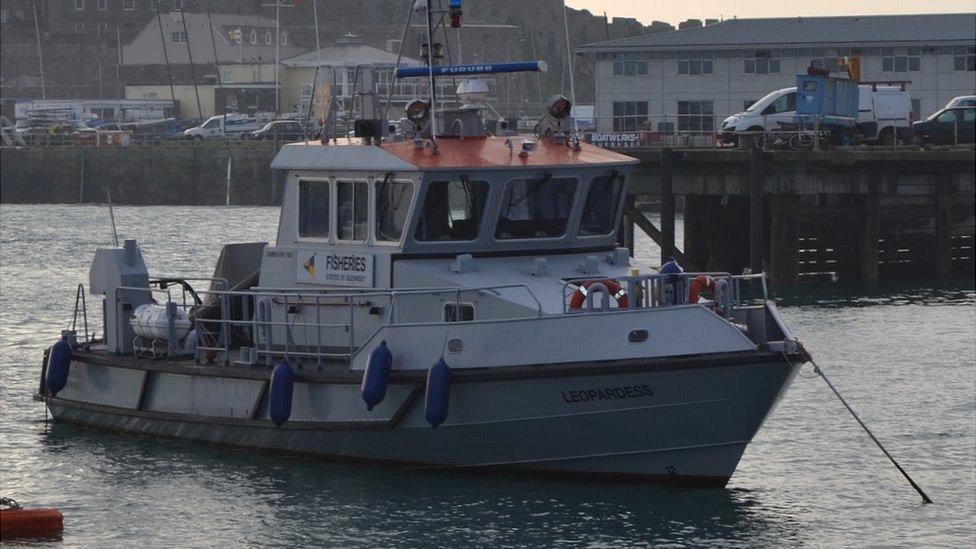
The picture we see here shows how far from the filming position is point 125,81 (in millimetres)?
129500

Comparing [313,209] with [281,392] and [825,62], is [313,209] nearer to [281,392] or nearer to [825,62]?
[281,392]

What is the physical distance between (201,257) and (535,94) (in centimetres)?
8608

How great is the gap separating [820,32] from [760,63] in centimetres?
308

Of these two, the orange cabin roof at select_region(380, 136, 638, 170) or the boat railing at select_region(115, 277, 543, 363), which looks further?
the orange cabin roof at select_region(380, 136, 638, 170)

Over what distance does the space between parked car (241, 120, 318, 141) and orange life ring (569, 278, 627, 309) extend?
6765 cm

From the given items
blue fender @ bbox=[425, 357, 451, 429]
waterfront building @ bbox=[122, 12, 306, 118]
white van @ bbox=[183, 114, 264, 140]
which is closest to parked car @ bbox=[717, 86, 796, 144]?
blue fender @ bbox=[425, 357, 451, 429]

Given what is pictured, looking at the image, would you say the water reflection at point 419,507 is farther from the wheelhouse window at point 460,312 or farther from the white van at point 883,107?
the white van at point 883,107

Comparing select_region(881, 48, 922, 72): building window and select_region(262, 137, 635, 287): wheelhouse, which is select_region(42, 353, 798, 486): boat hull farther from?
select_region(881, 48, 922, 72): building window

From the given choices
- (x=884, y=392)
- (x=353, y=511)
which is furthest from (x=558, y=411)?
(x=884, y=392)

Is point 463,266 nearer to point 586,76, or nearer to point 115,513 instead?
point 115,513

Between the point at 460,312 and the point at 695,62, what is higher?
the point at 695,62

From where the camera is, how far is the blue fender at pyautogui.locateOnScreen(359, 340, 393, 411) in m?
17.0

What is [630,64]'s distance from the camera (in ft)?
185

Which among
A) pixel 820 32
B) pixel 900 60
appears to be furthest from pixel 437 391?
pixel 820 32
